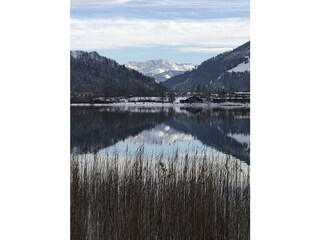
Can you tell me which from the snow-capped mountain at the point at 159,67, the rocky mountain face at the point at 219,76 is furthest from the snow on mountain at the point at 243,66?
the snow-capped mountain at the point at 159,67

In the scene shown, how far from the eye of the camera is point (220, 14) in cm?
358

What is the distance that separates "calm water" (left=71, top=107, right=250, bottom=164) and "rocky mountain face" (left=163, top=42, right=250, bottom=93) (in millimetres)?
160

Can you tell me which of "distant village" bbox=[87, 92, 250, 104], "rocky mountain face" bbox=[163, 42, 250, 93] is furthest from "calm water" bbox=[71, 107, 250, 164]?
"rocky mountain face" bbox=[163, 42, 250, 93]

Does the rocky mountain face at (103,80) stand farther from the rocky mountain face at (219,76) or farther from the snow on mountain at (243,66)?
the snow on mountain at (243,66)

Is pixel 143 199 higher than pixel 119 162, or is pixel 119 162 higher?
pixel 119 162

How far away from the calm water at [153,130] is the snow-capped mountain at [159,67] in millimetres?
222

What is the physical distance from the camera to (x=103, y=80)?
3711 millimetres

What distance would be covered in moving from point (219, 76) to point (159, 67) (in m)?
0.38
